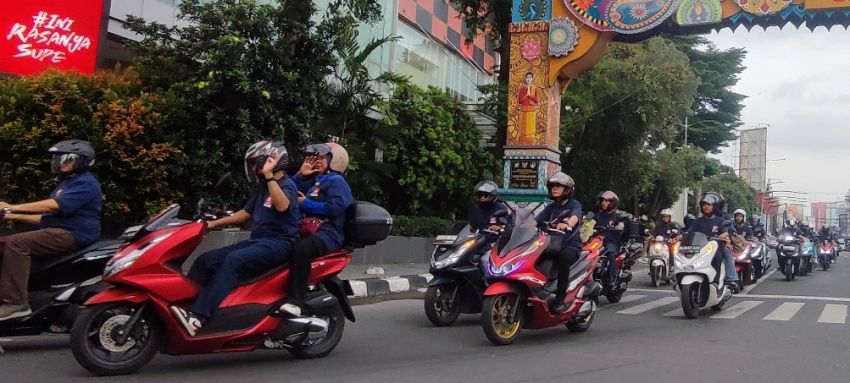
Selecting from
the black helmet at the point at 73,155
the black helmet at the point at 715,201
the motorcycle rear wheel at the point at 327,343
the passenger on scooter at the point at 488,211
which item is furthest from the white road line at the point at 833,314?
the black helmet at the point at 73,155

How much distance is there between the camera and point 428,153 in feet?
44.9

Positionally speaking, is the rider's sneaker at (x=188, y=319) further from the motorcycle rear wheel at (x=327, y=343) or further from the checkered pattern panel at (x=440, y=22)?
the checkered pattern panel at (x=440, y=22)

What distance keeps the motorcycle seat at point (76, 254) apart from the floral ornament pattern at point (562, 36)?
10.8 meters

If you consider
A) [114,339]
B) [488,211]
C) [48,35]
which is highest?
[48,35]

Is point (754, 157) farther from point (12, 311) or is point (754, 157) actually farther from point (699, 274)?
point (12, 311)

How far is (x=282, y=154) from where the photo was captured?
464cm

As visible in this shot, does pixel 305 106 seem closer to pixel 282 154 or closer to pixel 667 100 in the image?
pixel 282 154

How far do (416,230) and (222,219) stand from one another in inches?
363

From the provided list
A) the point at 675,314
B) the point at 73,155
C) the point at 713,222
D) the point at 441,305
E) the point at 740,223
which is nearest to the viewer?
the point at 73,155

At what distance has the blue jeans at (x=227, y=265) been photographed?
4.39 meters

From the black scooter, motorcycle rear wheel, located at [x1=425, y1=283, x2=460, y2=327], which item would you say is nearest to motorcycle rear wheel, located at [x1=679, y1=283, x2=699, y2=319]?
motorcycle rear wheel, located at [x1=425, y1=283, x2=460, y2=327]

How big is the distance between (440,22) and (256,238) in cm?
2434

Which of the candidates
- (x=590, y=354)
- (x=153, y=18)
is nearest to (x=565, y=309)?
(x=590, y=354)

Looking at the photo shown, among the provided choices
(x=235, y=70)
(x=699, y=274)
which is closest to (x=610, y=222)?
(x=699, y=274)
